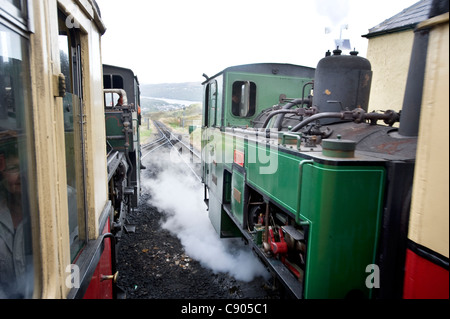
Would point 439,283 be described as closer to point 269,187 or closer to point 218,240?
point 269,187

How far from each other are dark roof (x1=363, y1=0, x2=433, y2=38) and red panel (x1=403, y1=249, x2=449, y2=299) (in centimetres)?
658

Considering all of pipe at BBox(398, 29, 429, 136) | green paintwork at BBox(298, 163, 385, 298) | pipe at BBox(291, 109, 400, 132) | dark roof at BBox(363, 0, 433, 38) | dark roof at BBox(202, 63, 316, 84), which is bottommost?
green paintwork at BBox(298, 163, 385, 298)

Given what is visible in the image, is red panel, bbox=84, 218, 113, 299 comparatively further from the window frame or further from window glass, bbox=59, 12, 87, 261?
the window frame

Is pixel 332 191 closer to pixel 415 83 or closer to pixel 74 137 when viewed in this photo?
pixel 415 83

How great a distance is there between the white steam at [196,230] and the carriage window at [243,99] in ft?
7.32

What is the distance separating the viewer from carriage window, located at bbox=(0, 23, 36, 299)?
1183mm

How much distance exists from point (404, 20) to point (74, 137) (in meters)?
7.85

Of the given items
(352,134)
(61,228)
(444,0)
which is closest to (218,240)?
(352,134)

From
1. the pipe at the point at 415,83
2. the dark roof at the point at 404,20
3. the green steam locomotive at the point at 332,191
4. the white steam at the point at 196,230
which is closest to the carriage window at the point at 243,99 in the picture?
the green steam locomotive at the point at 332,191

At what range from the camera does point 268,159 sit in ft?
9.66

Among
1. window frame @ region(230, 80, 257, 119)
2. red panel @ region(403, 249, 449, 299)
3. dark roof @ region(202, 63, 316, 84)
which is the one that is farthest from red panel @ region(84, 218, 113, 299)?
dark roof @ region(202, 63, 316, 84)

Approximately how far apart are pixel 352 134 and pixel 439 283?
193 cm

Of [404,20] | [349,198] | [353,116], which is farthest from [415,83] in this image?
[404,20]

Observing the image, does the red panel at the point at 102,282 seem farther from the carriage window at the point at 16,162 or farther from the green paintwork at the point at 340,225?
the green paintwork at the point at 340,225
